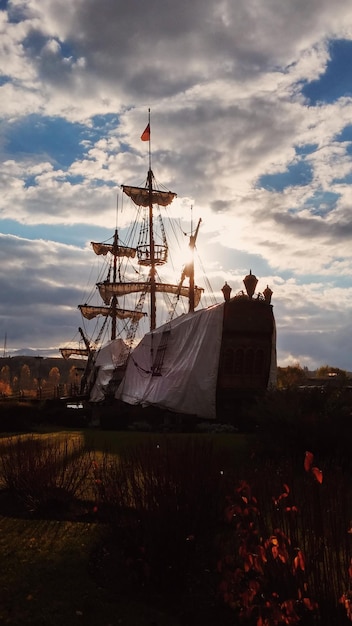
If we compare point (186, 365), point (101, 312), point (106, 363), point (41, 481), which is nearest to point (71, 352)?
point (101, 312)

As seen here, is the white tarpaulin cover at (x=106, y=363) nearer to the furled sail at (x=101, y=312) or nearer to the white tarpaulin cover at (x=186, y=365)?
the white tarpaulin cover at (x=186, y=365)

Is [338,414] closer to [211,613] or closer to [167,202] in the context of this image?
[211,613]

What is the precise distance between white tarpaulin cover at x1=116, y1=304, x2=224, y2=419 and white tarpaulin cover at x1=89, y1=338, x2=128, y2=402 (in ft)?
34.3

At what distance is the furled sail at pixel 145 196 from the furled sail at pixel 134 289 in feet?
22.9

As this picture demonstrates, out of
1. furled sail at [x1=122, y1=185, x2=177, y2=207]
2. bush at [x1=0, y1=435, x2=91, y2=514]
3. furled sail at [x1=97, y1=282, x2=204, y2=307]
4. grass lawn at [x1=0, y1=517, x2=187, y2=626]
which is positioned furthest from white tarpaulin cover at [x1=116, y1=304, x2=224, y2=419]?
furled sail at [x1=122, y1=185, x2=177, y2=207]

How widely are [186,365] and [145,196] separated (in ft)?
86.2

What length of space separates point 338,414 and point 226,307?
9967 mm

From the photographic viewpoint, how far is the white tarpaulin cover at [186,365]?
23859 mm

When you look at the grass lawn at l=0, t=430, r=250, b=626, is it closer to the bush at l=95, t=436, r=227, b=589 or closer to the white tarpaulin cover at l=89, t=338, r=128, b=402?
the bush at l=95, t=436, r=227, b=589

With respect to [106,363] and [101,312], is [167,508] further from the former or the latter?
[101,312]

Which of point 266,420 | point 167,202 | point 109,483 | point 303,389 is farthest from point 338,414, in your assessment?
point 167,202

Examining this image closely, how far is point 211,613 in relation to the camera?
6805 millimetres

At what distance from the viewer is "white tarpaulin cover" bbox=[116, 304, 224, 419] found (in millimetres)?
23859

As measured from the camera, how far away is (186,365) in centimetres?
2509
